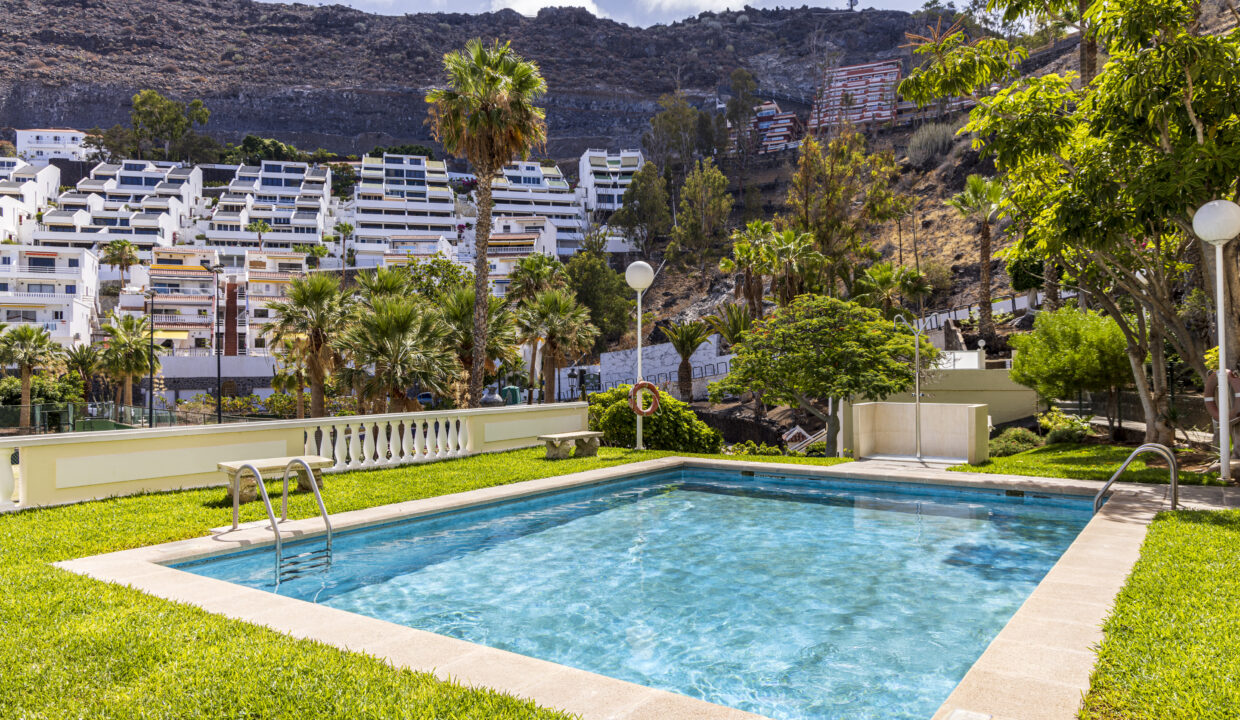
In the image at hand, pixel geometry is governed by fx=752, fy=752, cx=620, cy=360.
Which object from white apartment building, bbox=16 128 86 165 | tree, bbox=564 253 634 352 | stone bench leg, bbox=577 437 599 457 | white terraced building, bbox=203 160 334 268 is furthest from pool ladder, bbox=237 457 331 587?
white apartment building, bbox=16 128 86 165

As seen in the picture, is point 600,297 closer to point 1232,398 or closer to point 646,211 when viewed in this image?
point 646,211

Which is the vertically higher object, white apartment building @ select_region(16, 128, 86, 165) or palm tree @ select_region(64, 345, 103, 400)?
white apartment building @ select_region(16, 128, 86, 165)

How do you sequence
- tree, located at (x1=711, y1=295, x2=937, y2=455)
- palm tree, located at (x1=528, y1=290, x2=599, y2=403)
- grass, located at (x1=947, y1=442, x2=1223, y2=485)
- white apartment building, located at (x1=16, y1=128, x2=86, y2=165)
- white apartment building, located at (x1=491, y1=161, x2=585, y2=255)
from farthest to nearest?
white apartment building, located at (x1=16, y1=128, x2=86, y2=165) → white apartment building, located at (x1=491, y1=161, x2=585, y2=255) → palm tree, located at (x1=528, y1=290, x2=599, y2=403) → tree, located at (x1=711, y1=295, x2=937, y2=455) → grass, located at (x1=947, y1=442, x2=1223, y2=485)

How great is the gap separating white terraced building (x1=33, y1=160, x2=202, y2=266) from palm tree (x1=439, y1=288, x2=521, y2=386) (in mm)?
70667

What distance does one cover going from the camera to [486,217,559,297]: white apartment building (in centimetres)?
8219

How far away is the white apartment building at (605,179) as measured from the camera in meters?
111

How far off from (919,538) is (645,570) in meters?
3.77

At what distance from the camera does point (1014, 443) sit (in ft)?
66.8

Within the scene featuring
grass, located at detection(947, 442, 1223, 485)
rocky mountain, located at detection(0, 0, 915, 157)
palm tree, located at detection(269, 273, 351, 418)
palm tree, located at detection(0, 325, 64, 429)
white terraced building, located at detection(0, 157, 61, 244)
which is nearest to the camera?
grass, located at detection(947, 442, 1223, 485)

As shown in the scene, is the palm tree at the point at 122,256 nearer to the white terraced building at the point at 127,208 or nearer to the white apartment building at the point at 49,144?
the white terraced building at the point at 127,208

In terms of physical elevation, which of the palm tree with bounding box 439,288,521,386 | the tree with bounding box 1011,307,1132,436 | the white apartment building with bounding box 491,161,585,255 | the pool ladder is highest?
the white apartment building with bounding box 491,161,585,255

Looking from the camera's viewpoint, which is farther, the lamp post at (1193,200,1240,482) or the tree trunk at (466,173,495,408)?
the tree trunk at (466,173,495,408)

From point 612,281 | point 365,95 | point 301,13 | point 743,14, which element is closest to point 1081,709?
point 612,281

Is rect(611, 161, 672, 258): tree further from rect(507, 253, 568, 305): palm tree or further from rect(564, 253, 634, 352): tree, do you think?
rect(507, 253, 568, 305): palm tree
